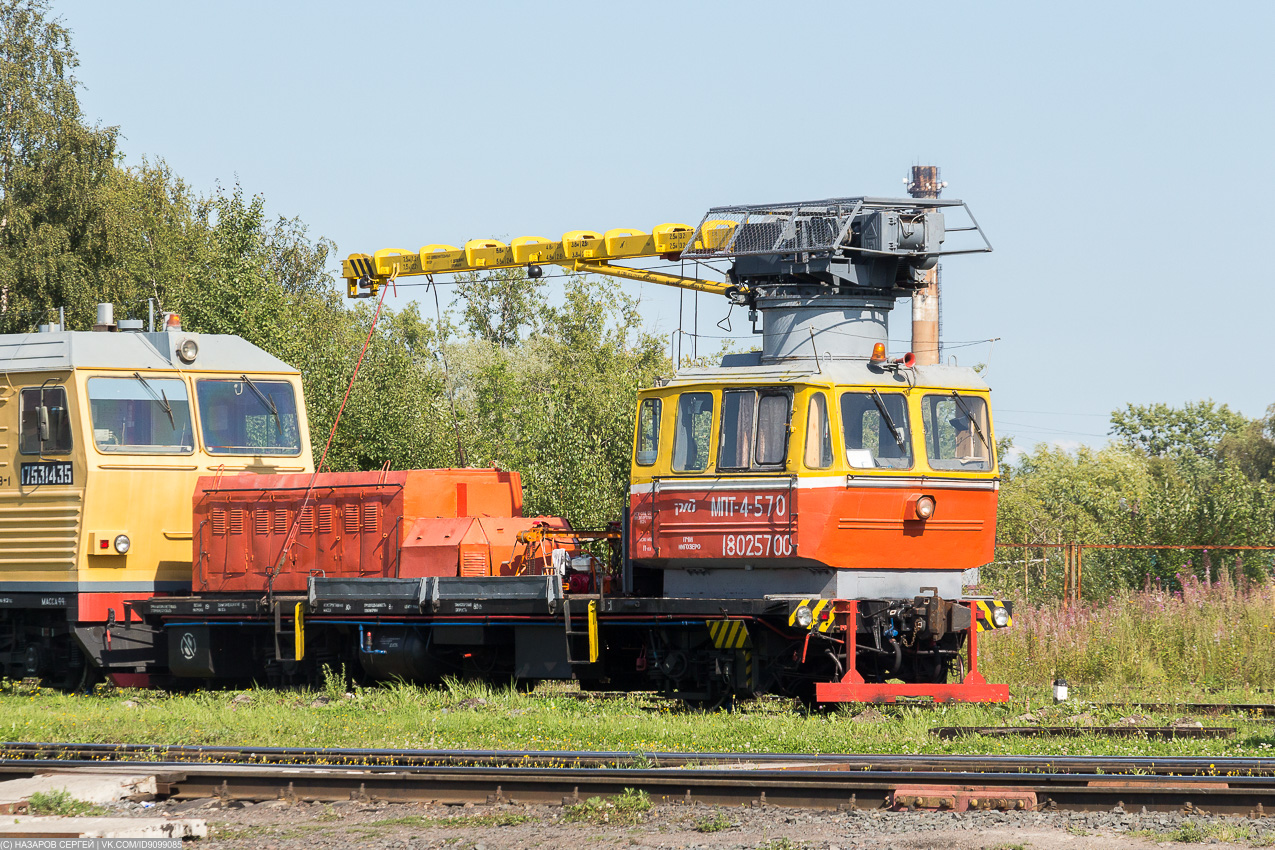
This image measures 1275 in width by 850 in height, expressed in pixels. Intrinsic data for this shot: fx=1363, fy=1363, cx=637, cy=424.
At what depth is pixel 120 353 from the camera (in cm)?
1697

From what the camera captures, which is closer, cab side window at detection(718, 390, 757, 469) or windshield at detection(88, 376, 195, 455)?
cab side window at detection(718, 390, 757, 469)

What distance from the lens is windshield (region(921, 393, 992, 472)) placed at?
1362 centimetres

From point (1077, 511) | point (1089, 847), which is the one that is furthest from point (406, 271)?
point (1077, 511)

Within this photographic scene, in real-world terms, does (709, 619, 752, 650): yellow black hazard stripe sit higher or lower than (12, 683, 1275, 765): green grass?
higher

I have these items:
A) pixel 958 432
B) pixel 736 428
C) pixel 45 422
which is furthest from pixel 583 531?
pixel 45 422

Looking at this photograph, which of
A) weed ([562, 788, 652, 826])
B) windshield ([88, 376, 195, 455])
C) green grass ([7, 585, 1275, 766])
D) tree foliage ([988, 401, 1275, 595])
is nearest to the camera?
weed ([562, 788, 652, 826])

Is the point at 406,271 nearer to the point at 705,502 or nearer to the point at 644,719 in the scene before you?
the point at 705,502

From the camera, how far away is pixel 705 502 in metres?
13.5

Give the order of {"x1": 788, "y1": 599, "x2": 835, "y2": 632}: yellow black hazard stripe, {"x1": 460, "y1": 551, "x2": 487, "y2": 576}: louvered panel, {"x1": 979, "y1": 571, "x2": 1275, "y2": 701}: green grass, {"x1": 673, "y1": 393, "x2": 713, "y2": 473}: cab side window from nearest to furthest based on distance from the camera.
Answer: {"x1": 788, "y1": 599, "x2": 835, "y2": 632}: yellow black hazard stripe < {"x1": 673, "y1": 393, "x2": 713, "y2": 473}: cab side window < {"x1": 460, "y1": 551, "x2": 487, "y2": 576}: louvered panel < {"x1": 979, "y1": 571, "x2": 1275, "y2": 701}: green grass

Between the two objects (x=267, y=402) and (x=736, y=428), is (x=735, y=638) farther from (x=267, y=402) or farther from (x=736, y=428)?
(x=267, y=402)

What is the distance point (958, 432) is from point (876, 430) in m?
0.96

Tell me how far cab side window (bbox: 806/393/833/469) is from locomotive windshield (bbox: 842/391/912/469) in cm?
18

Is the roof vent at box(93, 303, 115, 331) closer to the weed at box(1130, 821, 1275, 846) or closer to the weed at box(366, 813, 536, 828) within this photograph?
the weed at box(366, 813, 536, 828)

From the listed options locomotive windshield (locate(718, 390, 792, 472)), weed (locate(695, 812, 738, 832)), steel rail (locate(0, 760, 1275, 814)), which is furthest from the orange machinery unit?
weed (locate(695, 812, 738, 832))
